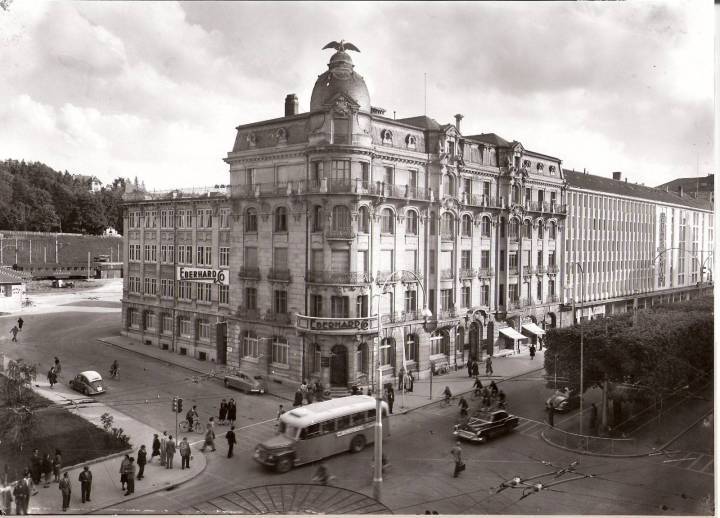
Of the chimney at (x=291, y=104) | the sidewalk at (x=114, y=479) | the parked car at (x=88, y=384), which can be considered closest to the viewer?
the sidewalk at (x=114, y=479)

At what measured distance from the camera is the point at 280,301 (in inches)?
1571

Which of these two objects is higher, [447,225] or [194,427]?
[447,225]

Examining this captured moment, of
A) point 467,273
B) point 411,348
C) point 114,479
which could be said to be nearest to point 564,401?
point 411,348

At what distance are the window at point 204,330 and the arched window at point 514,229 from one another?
26679mm

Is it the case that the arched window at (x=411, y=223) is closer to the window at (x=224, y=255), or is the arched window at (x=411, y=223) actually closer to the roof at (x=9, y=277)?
the window at (x=224, y=255)

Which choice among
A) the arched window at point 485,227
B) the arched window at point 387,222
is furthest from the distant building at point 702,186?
the arched window at point 387,222

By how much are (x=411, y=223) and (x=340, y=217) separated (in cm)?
656

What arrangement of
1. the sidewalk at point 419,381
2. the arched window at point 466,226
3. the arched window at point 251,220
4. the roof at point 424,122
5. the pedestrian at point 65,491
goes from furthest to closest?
the arched window at point 466,226 → the roof at point 424,122 → the arched window at point 251,220 → the sidewalk at point 419,381 → the pedestrian at point 65,491

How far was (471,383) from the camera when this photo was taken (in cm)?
4156

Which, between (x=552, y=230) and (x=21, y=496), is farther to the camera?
(x=552, y=230)

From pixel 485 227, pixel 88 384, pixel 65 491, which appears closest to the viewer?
pixel 65 491

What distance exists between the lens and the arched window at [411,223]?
Answer: 41406 millimetres

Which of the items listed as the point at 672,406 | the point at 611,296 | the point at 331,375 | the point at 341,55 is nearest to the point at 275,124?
the point at 341,55

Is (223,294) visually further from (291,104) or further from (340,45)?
(340,45)
